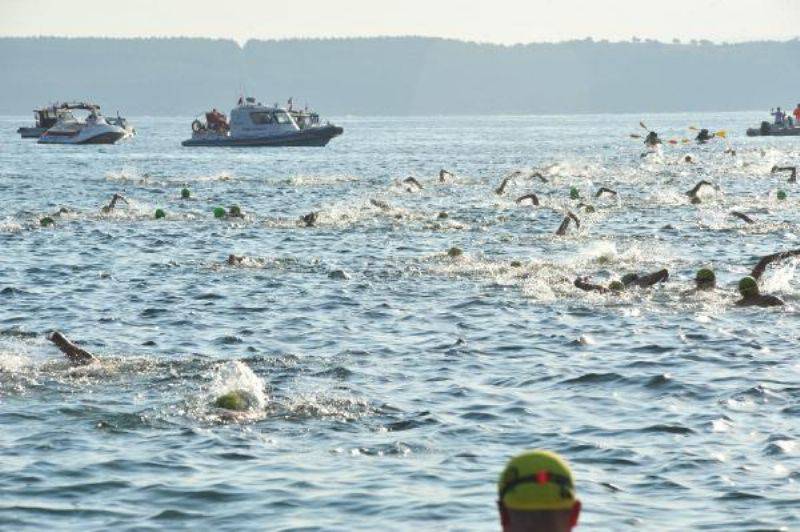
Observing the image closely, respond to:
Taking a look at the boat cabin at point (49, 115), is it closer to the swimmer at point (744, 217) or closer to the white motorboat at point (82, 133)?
the white motorboat at point (82, 133)

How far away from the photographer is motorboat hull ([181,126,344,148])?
112750mm

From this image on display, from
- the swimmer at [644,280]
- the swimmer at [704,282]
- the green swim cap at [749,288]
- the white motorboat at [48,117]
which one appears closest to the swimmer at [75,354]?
the swimmer at [644,280]

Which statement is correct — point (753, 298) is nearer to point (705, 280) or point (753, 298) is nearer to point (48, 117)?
point (705, 280)

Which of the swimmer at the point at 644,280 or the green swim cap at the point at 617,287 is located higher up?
the swimmer at the point at 644,280

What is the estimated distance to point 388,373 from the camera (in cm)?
1895

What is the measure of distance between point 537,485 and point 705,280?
66.4ft

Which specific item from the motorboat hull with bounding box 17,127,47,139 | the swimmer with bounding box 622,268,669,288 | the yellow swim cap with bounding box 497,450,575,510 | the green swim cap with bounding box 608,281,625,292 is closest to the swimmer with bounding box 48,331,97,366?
the green swim cap with bounding box 608,281,625,292

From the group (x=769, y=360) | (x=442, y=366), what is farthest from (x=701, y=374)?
(x=442, y=366)

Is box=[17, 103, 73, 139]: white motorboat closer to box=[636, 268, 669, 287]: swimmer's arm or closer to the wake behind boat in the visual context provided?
the wake behind boat

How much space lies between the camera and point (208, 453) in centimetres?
1449

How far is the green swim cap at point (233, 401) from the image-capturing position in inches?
643

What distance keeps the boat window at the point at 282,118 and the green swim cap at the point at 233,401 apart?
98.6 metres

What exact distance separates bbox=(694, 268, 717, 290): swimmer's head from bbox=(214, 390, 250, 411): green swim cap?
461 inches

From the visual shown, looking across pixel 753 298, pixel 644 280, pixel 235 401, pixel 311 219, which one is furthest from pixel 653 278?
pixel 311 219
